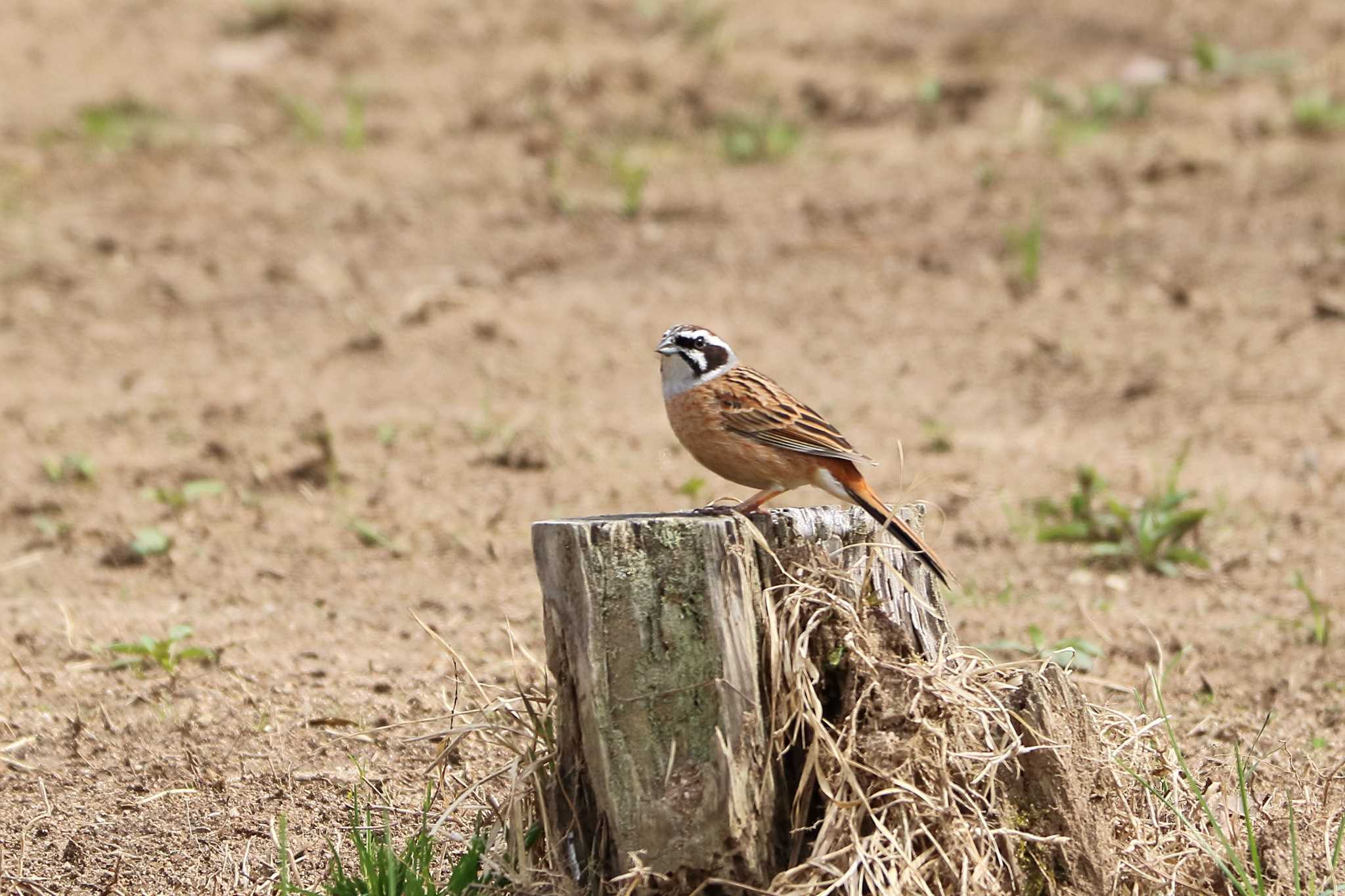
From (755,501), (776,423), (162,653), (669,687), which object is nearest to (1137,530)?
(776,423)

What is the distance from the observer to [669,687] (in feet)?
12.0

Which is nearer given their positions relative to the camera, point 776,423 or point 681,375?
point 776,423

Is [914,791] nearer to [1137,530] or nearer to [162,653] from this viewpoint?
[162,653]

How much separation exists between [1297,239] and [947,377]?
262 cm

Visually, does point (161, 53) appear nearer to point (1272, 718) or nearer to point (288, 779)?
point (288, 779)

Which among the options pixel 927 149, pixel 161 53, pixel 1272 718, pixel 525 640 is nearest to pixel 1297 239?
pixel 927 149

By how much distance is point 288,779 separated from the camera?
476 cm

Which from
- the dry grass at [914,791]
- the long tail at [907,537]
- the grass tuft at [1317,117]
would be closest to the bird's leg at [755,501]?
the long tail at [907,537]

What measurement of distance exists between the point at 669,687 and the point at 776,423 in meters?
1.09

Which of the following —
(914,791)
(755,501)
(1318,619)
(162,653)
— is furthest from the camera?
(1318,619)

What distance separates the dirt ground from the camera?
5434 mm

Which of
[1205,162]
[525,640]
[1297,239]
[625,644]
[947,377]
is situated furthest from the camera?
[1205,162]

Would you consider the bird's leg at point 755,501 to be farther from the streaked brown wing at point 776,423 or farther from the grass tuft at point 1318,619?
the grass tuft at point 1318,619

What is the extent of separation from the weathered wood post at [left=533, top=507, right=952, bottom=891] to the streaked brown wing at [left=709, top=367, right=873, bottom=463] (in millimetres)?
795
